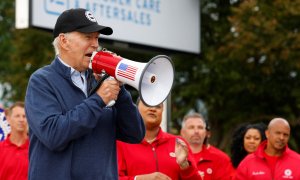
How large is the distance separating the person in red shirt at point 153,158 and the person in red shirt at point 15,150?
6.25 ft

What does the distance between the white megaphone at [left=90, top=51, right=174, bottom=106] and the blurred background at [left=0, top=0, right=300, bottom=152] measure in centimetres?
894

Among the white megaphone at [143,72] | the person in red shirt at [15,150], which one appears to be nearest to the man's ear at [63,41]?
the white megaphone at [143,72]

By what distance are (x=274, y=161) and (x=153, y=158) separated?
2366 millimetres

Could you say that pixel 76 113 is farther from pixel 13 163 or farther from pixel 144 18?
pixel 144 18

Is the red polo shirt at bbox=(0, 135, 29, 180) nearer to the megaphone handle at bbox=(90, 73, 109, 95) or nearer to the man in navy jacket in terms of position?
the man in navy jacket

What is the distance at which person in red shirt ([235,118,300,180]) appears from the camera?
27.1ft

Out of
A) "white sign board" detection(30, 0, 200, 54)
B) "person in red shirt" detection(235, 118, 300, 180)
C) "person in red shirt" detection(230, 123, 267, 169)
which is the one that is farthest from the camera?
"white sign board" detection(30, 0, 200, 54)

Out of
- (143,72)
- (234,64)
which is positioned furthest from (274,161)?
(234,64)

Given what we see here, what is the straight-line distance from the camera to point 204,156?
8711 mm

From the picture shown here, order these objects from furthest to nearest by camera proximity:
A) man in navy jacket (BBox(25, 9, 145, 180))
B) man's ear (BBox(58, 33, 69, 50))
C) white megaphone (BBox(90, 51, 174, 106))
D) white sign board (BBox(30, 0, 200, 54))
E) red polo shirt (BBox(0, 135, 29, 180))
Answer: white sign board (BBox(30, 0, 200, 54))
red polo shirt (BBox(0, 135, 29, 180))
man's ear (BBox(58, 33, 69, 50))
white megaphone (BBox(90, 51, 174, 106))
man in navy jacket (BBox(25, 9, 145, 180))

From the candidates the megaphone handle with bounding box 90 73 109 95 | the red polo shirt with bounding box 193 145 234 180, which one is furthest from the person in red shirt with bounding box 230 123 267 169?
the megaphone handle with bounding box 90 73 109 95

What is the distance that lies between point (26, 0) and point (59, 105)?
6679mm

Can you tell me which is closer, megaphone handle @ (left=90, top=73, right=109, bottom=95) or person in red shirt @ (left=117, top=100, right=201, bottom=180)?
megaphone handle @ (left=90, top=73, right=109, bottom=95)

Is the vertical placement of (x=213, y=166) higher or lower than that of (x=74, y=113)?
lower
